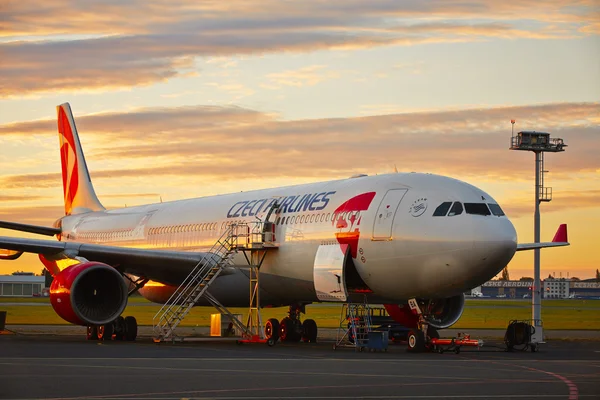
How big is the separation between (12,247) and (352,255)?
1073cm

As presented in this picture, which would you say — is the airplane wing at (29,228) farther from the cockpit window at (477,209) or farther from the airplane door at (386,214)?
the cockpit window at (477,209)

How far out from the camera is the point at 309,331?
33.4 m

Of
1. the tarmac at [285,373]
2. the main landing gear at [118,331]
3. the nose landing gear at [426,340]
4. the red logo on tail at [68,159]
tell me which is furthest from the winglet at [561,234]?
the red logo on tail at [68,159]

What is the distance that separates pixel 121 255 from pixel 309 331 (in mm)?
6501

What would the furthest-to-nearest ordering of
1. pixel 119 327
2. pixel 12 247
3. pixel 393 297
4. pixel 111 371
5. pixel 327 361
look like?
pixel 119 327
pixel 12 247
pixel 393 297
pixel 327 361
pixel 111 371

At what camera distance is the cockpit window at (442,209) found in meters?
25.7

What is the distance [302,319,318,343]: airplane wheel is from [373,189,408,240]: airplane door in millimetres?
7503

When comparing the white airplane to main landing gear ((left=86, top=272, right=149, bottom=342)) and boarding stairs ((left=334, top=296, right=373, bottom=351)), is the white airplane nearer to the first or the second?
main landing gear ((left=86, top=272, right=149, bottom=342))

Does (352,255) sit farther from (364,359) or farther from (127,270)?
(127,270)

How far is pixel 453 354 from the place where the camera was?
25.9 metres

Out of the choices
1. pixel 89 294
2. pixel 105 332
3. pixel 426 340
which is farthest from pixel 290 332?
pixel 426 340

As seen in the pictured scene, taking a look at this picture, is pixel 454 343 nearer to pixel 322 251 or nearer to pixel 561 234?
pixel 322 251

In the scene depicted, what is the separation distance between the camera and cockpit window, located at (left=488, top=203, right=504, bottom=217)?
2611 centimetres

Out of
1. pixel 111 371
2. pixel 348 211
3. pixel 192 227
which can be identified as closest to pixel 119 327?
pixel 192 227
